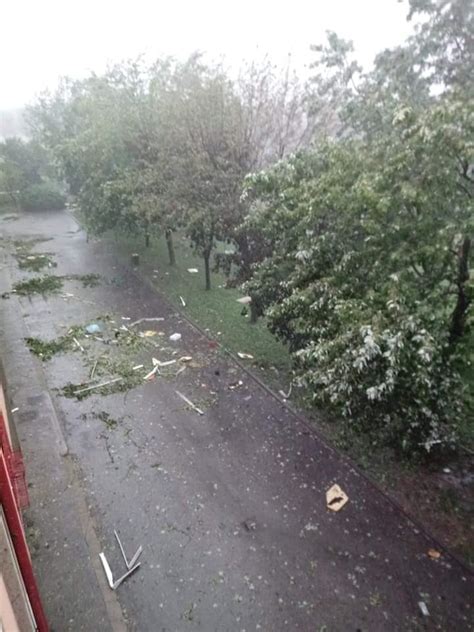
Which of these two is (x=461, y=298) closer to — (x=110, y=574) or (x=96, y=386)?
(x=110, y=574)

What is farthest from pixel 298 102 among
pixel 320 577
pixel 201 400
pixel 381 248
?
pixel 320 577

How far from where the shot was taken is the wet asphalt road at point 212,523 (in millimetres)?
5277

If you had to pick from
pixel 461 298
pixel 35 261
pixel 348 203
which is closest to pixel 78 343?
pixel 348 203

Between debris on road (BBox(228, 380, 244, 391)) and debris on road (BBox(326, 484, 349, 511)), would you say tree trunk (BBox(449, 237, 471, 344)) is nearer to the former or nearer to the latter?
debris on road (BBox(326, 484, 349, 511))

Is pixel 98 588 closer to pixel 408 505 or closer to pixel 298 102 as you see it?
pixel 408 505

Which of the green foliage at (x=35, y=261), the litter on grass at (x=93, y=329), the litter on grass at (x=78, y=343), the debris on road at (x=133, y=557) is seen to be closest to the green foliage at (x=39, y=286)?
the green foliage at (x=35, y=261)

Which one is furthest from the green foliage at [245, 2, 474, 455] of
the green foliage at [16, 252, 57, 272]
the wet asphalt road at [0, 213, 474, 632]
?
the green foliage at [16, 252, 57, 272]

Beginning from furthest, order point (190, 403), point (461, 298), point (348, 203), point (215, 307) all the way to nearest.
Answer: point (215, 307), point (190, 403), point (348, 203), point (461, 298)

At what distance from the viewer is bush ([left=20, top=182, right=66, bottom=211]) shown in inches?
1175

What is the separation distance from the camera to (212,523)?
643cm

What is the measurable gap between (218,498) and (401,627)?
2.87 metres

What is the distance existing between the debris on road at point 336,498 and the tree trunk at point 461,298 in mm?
2783

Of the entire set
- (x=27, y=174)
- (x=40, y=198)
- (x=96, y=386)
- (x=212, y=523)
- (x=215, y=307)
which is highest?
(x=27, y=174)

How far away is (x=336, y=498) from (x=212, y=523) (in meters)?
1.89
